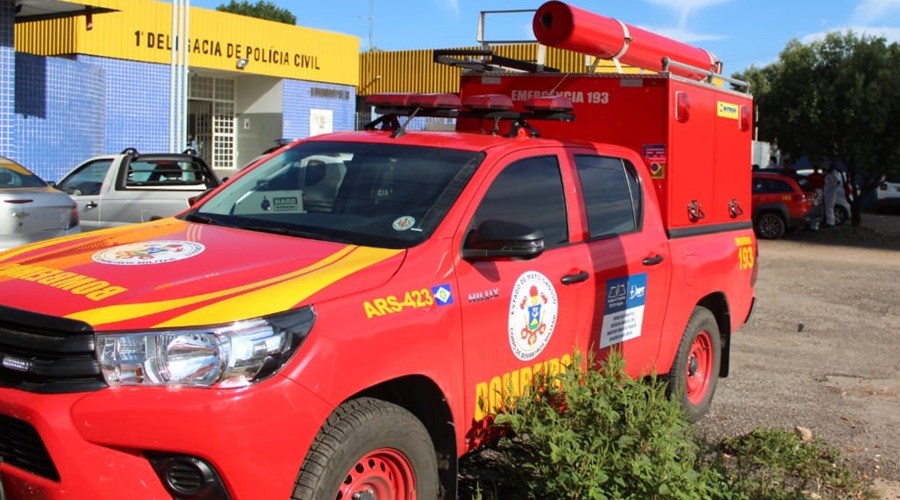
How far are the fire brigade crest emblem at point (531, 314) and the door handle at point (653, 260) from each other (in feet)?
3.54

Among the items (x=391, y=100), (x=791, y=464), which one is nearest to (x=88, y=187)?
(x=391, y=100)

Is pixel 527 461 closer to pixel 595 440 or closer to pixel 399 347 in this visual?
pixel 595 440

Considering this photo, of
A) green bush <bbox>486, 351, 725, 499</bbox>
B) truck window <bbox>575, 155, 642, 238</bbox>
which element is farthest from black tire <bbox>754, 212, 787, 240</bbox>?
green bush <bbox>486, 351, 725, 499</bbox>

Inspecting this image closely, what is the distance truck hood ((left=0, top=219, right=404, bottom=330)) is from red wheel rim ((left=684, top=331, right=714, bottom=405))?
3.37 meters

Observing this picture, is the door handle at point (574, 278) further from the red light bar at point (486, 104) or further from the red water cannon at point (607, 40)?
the red water cannon at point (607, 40)

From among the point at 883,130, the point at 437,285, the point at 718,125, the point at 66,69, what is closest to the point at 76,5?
the point at 66,69

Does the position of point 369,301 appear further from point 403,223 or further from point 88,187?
point 88,187

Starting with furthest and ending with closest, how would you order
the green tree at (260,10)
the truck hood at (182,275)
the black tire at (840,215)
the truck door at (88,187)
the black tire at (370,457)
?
the green tree at (260,10) < the black tire at (840,215) < the truck door at (88,187) < the black tire at (370,457) < the truck hood at (182,275)

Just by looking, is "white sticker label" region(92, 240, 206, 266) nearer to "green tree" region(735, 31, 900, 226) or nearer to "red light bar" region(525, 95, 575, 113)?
"red light bar" region(525, 95, 575, 113)

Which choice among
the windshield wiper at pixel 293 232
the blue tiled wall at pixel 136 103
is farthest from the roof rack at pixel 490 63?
the blue tiled wall at pixel 136 103

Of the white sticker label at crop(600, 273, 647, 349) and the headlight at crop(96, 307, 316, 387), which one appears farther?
the white sticker label at crop(600, 273, 647, 349)

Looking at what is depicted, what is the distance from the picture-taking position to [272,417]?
288 cm

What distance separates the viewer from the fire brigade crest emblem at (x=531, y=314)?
4.07 metres

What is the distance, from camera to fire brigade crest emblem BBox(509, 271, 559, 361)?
4074 mm
